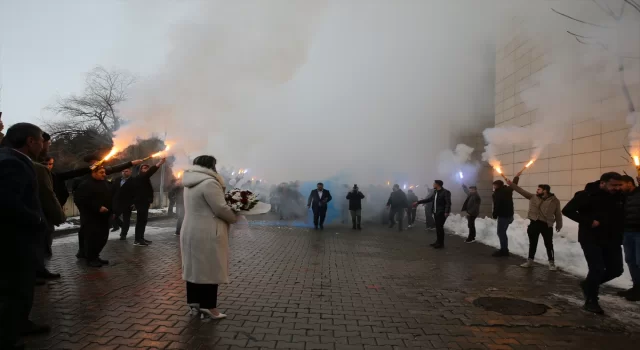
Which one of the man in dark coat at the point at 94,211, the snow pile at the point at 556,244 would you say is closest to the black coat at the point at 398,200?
the snow pile at the point at 556,244

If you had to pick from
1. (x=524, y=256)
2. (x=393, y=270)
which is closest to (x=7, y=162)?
(x=393, y=270)

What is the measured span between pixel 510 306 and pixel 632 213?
8.35 feet

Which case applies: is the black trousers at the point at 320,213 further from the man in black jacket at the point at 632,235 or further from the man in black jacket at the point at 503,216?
the man in black jacket at the point at 632,235

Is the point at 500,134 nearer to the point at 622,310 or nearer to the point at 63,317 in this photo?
the point at 622,310

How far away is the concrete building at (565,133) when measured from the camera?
10.2 m

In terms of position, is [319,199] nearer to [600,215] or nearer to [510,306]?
[510,306]

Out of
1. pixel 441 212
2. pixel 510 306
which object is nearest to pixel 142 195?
pixel 441 212

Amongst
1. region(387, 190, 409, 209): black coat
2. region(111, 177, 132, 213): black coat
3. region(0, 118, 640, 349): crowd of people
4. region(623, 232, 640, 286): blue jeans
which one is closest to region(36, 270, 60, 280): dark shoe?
region(0, 118, 640, 349): crowd of people

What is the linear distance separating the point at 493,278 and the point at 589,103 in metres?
5.89

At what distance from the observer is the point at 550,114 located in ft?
37.9

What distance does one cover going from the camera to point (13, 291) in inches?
119

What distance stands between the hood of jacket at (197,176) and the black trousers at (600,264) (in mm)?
4427

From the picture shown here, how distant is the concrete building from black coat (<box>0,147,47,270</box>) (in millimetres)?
8209

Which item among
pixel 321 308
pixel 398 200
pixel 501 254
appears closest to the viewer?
pixel 321 308
